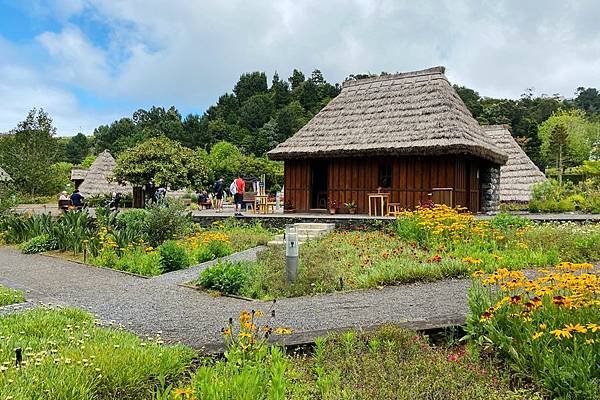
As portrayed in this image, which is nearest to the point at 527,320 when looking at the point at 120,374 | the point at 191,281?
the point at 120,374

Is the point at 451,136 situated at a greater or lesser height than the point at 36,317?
greater

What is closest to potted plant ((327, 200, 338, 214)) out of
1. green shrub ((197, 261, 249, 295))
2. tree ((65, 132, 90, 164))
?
green shrub ((197, 261, 249, 295))

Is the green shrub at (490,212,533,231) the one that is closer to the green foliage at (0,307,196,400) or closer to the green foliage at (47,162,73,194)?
the green foliage at (0,307,196,400)

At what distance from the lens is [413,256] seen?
31.3 ft

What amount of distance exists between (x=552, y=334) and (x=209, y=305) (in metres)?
4.66

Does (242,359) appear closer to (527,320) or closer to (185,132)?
(527,320)

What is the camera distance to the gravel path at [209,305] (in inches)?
230

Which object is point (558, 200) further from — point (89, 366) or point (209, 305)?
point (89, 366)

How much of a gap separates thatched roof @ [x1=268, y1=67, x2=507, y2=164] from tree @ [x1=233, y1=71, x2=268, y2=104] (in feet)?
105

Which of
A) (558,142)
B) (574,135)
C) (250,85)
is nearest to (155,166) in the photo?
(250,85)

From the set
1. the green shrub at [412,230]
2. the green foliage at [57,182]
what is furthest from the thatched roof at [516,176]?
the green foliage at [57,182]

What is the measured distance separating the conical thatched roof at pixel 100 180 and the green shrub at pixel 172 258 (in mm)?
24505

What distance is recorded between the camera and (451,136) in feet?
53.0

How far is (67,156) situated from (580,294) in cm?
6541
